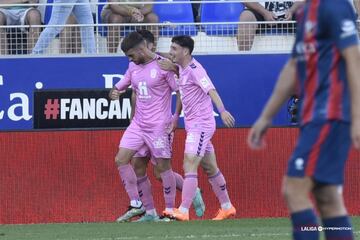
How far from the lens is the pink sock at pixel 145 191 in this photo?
12.7m

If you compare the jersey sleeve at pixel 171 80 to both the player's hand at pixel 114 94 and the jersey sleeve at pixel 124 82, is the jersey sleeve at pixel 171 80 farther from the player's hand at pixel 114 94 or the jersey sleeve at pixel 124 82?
the player's hand at pixel 114 94

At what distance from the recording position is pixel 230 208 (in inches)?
501

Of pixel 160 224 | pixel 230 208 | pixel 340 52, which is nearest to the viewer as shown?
pixel 340 52

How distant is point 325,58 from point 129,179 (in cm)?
682

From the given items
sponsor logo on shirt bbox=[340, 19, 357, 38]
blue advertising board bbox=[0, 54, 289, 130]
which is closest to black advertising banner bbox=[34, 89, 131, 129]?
blue advertising board bbox=[0, 54, 289, 130]

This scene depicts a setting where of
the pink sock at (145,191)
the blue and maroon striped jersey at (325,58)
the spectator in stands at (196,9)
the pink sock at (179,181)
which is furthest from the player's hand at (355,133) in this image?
the spectator in stands at (196,9)

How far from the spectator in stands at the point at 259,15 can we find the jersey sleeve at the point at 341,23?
7721 mm

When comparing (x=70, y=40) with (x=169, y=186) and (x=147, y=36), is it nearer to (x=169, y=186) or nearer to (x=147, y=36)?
(x=147, y=36)

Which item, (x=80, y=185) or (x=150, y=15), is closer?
(x=80, y=185)

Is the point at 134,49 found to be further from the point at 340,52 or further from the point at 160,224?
the point at 340,52

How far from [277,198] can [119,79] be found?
2.50 meters

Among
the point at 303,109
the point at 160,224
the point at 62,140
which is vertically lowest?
the point at 160,224

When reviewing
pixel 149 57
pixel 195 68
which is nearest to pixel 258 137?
pixel 195 68

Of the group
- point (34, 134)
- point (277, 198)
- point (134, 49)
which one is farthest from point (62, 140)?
point (277, 198)
